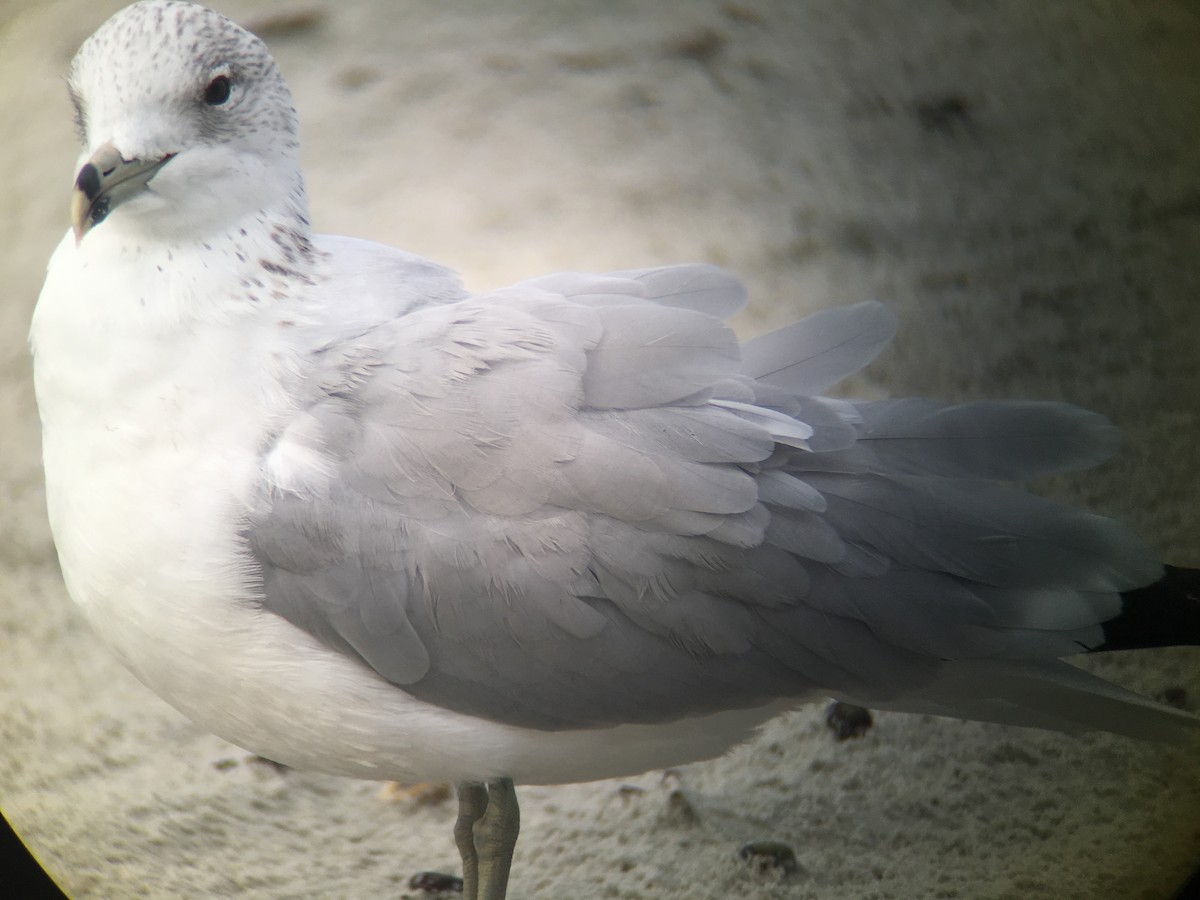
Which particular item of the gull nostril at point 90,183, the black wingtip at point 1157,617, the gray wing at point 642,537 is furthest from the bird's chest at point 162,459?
the black wingtip at point 1157,617

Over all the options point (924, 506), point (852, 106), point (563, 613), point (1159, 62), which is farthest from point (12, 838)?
point (1159, 62)

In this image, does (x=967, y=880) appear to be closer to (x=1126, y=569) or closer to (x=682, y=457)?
(x=1126, y=569)

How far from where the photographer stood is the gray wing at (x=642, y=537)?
1.11m

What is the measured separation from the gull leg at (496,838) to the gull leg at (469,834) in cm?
1

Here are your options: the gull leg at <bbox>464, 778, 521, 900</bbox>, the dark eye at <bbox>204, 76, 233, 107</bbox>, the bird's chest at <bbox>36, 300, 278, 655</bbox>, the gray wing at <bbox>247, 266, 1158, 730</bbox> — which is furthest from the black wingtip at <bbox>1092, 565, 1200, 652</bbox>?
the dark eye at <bbox>204, 76, 233, 107</bbox>

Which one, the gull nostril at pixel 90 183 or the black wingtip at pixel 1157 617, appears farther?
the black wingtip at pixel 1157 617

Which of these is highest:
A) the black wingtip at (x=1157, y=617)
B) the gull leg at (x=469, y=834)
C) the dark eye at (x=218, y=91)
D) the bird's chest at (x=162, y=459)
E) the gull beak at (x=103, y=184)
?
the dark eye at (x=218, y=91)

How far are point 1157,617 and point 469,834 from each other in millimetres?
721

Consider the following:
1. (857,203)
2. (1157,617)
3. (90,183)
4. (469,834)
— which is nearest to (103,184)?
(90,183)

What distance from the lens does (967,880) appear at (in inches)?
50.4

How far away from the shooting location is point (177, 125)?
106 cm

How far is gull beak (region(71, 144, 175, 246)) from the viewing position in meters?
1.01

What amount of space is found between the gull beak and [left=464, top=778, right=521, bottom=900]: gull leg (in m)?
0.64

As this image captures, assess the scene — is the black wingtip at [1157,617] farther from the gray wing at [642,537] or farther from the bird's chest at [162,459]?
the bird's chest at [162,459]
